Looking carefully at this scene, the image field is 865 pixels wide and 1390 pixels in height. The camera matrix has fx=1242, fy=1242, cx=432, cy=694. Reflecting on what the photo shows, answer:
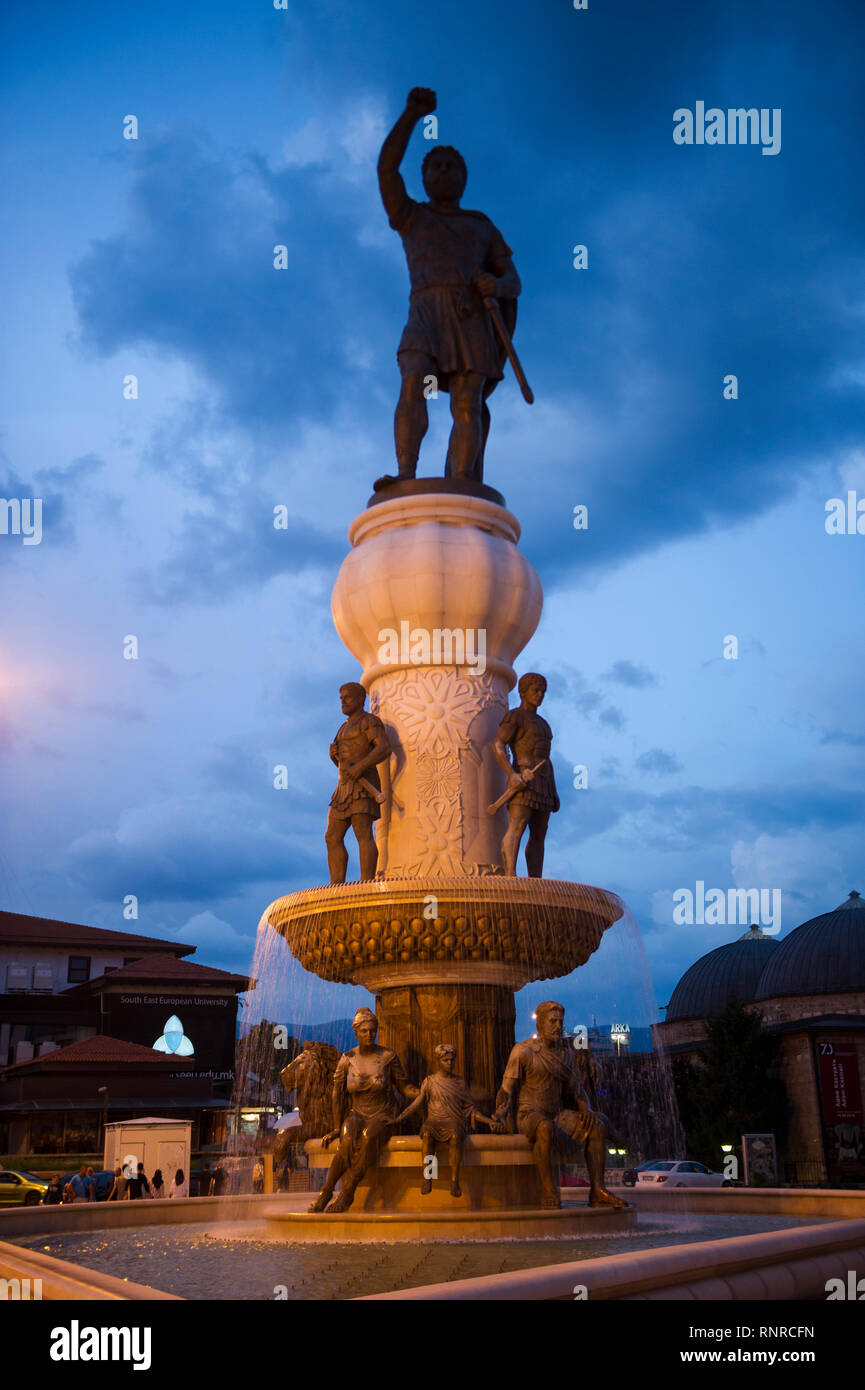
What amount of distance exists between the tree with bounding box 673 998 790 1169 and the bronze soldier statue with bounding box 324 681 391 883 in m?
44.2

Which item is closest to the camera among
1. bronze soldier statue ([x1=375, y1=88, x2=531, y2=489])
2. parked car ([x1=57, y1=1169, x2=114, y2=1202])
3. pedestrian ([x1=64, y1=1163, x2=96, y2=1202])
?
bronze soldier statue ([x1=375, y1=88, x2=531, y2=489])

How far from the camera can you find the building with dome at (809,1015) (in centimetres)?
4919

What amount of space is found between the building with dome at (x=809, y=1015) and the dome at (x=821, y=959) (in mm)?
53

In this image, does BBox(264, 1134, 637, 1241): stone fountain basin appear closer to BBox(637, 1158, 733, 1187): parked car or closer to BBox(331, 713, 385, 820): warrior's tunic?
BBox(331, 713, 385, 820): warrior's tunic

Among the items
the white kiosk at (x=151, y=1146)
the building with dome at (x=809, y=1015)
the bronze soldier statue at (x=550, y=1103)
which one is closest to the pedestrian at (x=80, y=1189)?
the white kiosk at (x=151, y=1146)

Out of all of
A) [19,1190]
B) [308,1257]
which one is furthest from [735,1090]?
[308,1257]

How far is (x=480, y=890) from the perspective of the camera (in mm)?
10016

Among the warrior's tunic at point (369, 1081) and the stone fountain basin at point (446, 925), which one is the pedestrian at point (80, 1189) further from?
the warrior's tunic at point (369, 1081)

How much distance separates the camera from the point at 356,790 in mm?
11594

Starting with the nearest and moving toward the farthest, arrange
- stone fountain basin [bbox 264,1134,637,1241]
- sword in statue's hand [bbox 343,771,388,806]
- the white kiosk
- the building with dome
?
stone fountain basin [bbox 264,1134,637,1241]
sword in statue's hand [bbox 343,771,388,806]
the white kiosk
the building with dome

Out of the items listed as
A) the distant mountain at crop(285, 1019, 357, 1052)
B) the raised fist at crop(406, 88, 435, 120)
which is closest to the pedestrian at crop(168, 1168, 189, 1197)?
the distant mountain at crop(285, 1019, 357, 1052)

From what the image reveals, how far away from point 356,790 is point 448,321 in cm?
532

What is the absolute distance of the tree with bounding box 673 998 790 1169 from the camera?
170 feet
